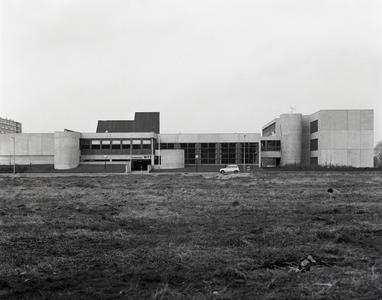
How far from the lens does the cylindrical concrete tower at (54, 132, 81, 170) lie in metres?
70.7

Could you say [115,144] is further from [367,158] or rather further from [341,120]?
[367,158]

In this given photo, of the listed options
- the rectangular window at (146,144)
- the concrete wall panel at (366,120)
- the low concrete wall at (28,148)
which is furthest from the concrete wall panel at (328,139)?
the low concrete wall at (28,148)

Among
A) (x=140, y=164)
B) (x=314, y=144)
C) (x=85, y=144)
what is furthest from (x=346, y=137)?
(x=85, y=144)

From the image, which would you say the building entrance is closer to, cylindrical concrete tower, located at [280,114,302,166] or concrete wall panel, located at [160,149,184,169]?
concrete wall panel, located at [160,149,184,169]

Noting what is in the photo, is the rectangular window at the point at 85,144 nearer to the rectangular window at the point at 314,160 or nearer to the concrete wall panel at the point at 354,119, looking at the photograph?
the rectangular window at the point at 314,160

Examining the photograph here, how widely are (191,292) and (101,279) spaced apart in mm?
1601

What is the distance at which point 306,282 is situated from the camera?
522 centimetres

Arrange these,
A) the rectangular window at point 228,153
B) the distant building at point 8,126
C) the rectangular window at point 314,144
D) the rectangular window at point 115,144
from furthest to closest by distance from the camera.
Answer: the distant building at point 8,126 < the rectangular window at point 228,153 < the rectangular window at point 115,144 < the rectangular window at point 314,144

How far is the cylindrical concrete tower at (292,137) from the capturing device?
253ft

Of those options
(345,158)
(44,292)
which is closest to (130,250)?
(44,292)

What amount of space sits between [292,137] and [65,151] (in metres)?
51.4

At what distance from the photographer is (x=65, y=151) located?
70812 mm

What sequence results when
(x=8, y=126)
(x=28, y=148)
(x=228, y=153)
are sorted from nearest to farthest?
1. (x=28, y=148)
2. (x=228, y=153)
3. (x=8, y=126)

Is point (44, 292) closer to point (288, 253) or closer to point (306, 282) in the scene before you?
point (306, 282)
